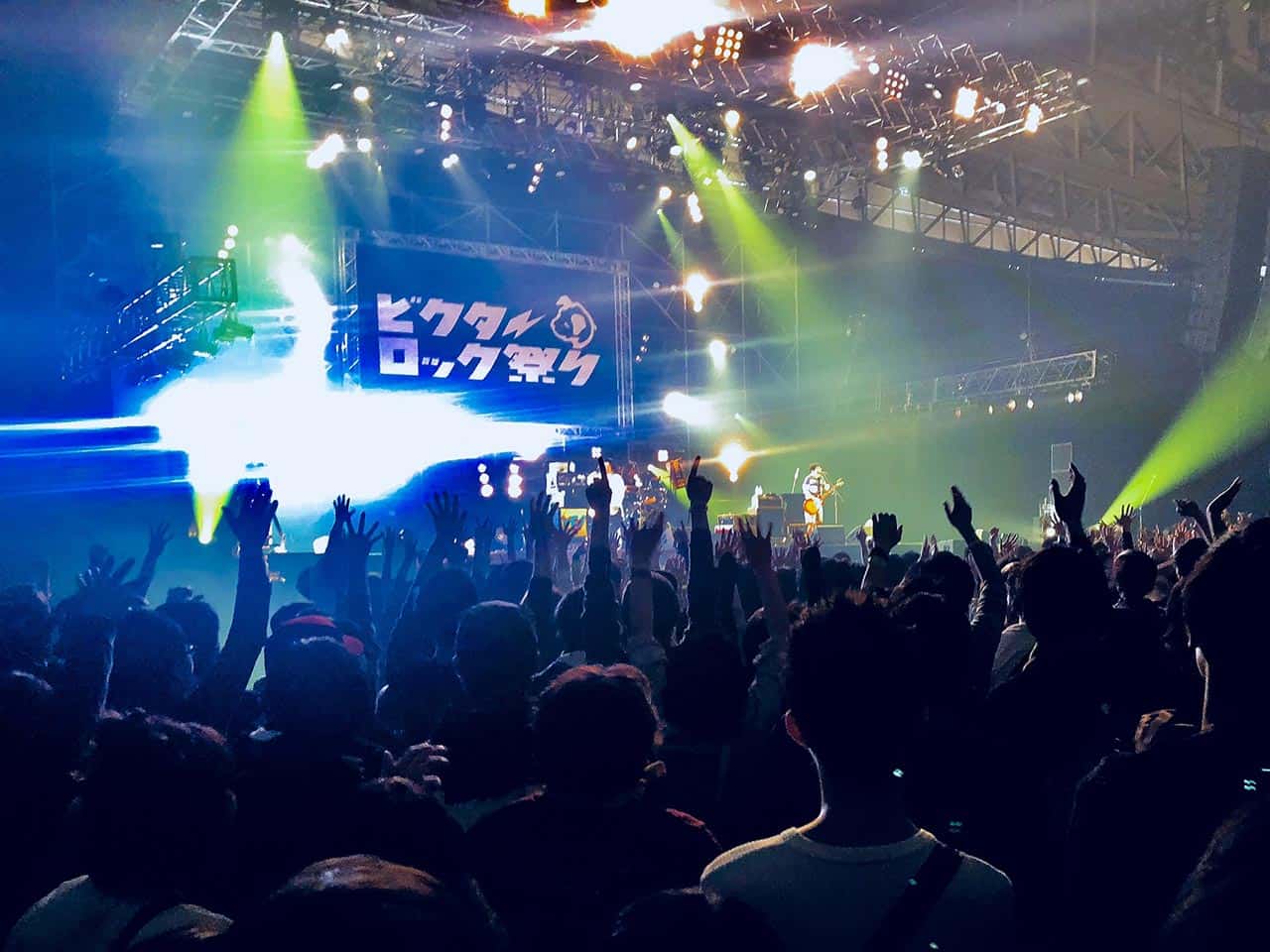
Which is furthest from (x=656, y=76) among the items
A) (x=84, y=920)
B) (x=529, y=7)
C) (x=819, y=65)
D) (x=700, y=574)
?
(x=84, y=920)

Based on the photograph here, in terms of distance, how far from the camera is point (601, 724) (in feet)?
6.23

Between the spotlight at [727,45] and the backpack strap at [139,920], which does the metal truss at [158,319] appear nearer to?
the spotlight at [727,45]

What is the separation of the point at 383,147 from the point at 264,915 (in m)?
14.6

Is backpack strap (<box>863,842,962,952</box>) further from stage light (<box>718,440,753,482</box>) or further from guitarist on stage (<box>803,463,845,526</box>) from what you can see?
stage light (<box>718,440,753,482</box>)

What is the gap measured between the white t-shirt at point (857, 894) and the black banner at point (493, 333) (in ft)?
44.9

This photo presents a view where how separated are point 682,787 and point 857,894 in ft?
3.57

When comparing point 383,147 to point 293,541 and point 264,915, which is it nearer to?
point 293,541

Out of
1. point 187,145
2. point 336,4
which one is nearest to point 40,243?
point 187,145

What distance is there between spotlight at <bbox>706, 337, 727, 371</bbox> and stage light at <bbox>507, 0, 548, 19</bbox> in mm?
9018

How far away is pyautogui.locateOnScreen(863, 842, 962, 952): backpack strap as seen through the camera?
4.73 feet

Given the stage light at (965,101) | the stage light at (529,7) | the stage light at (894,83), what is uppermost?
the stage light at (894,83)

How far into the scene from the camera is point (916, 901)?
4.84 ft

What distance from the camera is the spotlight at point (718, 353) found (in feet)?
61.8

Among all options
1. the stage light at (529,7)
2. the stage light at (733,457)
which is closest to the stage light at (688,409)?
the stage light at (733,457)
